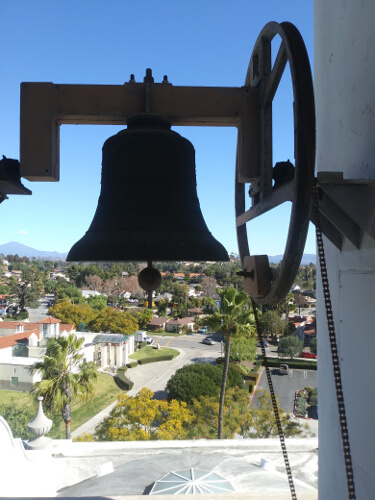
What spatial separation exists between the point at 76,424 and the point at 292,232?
660 inches

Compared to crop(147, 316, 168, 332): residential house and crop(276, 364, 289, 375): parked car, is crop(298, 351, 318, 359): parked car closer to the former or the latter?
crop(276, 364, 289, 375): parked car

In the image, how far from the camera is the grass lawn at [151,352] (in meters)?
28.0

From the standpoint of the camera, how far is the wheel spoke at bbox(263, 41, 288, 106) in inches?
53.4

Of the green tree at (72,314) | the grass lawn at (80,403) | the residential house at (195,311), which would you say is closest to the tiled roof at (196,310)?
the residential house at (195,311)

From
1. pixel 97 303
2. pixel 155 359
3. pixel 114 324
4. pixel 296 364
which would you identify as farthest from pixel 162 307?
pixel 296 364

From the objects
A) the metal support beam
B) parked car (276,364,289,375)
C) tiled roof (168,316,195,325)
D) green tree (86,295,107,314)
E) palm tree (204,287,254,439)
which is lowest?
parked car (276,364,289,375)

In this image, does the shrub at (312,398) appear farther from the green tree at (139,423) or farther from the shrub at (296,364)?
the green tree at (139,423)

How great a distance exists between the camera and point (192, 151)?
1817 millimetres

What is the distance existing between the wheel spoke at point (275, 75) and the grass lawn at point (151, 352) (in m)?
27.6

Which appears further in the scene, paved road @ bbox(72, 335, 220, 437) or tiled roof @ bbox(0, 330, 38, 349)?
tiled roof @ bbox(0, 330, 38, 349)

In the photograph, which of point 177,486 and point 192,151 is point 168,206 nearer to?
point 192,151

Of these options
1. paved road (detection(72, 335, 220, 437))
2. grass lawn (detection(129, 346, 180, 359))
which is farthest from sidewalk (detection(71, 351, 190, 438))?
grass lawn (detection(129, 346, 180, 359))

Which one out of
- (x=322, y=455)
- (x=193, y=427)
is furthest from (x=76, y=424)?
(x=322, y=455)

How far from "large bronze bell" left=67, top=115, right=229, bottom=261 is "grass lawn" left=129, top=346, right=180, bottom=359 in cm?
2721
